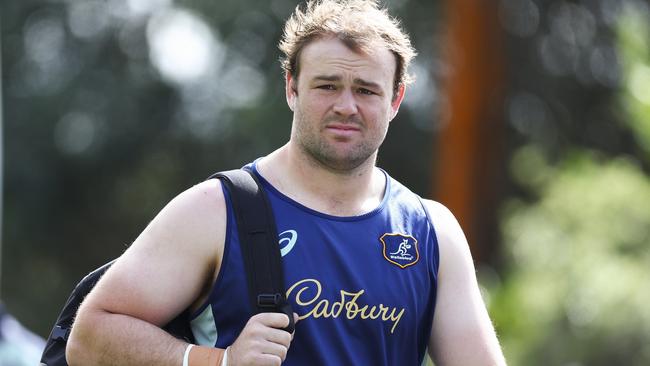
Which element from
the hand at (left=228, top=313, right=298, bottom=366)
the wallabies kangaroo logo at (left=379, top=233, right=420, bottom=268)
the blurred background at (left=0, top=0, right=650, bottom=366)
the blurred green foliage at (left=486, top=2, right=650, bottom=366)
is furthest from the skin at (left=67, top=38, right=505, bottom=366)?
the blurred background at (left=0, top=0, right=650, bottom=366)

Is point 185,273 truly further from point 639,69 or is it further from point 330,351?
point 639,69

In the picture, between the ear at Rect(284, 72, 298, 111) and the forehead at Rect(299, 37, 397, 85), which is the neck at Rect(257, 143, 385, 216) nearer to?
the ear at Rect(284, 72, 298, 111)

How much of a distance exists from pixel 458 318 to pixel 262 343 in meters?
0.80

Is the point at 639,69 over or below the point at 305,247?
over

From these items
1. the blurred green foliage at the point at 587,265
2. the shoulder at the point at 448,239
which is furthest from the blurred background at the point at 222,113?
the shoulder at the point at 448,239

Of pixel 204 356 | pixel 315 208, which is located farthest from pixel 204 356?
pixel 315 208

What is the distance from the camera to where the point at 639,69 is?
11.9 m

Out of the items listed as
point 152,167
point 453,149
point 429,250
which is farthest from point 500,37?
point 429,250

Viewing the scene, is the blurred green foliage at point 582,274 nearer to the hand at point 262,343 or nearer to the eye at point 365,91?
the eye at point 365,91

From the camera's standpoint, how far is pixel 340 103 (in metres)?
4.55

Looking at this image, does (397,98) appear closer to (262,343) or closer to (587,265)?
(262,343)

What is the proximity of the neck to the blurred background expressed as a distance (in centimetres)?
1135

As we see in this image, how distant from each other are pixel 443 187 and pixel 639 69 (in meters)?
4.78

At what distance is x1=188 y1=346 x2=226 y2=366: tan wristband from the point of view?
14.0 ft
